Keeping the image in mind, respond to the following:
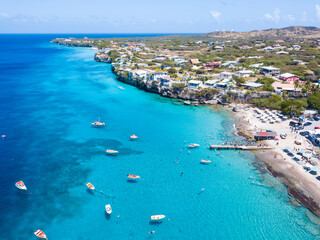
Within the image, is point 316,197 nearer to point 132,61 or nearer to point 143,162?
Answer: point 143,162

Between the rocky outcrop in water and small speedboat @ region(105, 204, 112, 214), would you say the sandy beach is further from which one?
the rocky outcrop in water

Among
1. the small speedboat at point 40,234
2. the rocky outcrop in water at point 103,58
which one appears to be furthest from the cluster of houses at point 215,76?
the small speedboat at point 40,234

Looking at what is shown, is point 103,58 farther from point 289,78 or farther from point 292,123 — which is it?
point 292,123

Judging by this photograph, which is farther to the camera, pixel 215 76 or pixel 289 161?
pixel 215 76

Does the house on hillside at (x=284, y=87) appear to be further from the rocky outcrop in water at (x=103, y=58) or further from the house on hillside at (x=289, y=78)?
the rocky outcrop in water at (x=103, y=58)

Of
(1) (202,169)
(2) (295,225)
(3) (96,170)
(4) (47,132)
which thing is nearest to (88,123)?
(4) (47,132)

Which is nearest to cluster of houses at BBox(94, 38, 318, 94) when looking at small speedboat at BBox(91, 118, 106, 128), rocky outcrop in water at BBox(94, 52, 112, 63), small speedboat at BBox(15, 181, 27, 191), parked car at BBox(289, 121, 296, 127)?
parked car at BBox(289, 121, 296, 127)

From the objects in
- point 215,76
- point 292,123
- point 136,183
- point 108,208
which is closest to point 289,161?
point 292,123
